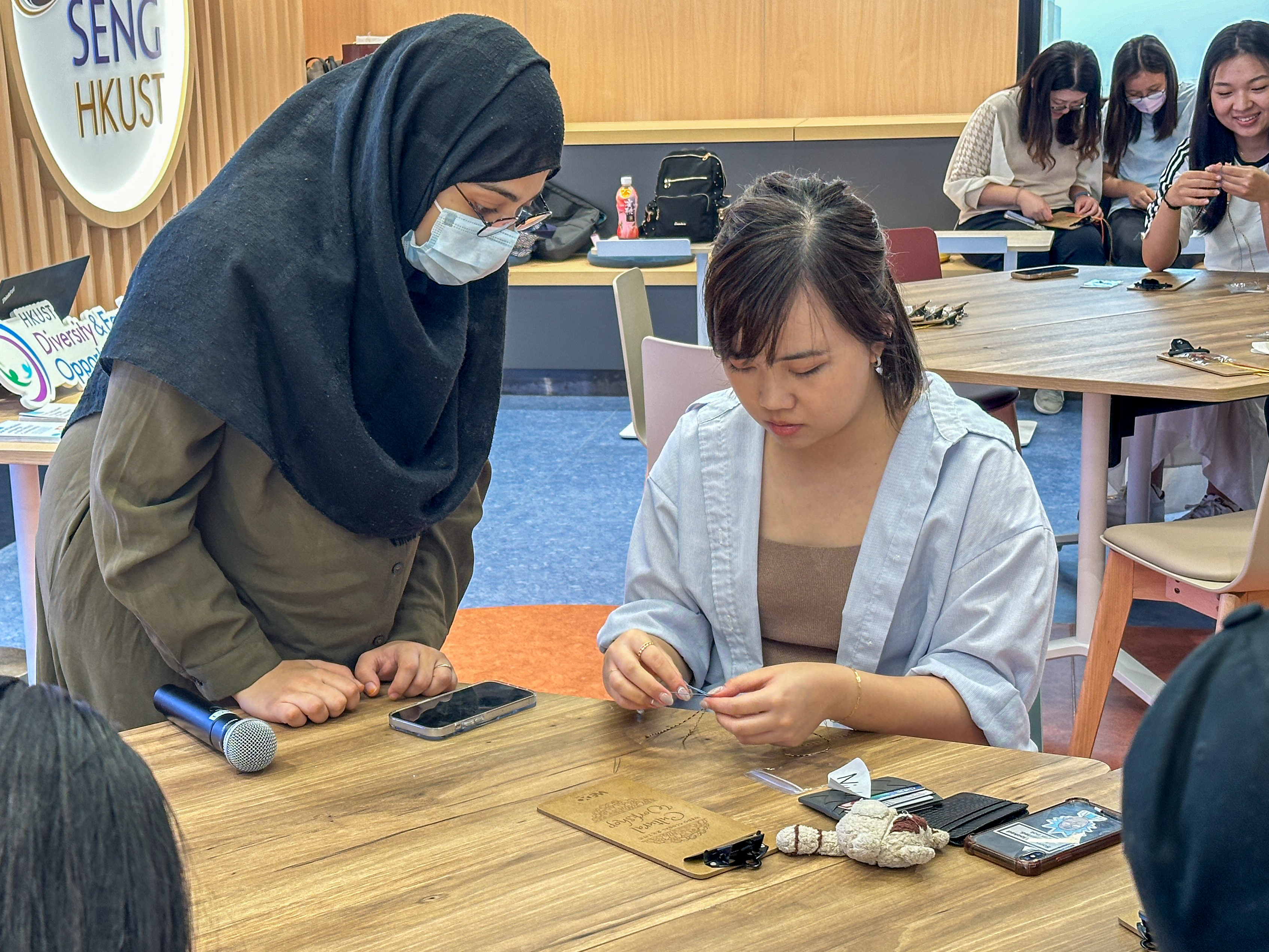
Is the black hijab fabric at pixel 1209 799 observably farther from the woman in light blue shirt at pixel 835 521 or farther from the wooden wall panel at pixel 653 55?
the wooden wall panel at pixel 653 55

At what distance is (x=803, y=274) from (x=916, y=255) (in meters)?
3.14

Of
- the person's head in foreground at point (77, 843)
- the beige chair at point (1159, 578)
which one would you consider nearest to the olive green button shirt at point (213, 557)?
the person's head in foreground at point (77, 843)

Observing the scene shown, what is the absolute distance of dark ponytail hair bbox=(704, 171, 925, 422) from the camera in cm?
155

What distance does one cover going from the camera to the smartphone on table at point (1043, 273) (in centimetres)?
430

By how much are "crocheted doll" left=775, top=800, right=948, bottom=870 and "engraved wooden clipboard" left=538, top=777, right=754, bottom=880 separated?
5 cm

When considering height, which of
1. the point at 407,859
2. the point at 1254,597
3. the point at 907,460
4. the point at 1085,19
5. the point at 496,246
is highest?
the point at 1085,19

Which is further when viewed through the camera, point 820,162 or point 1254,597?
point 820,162

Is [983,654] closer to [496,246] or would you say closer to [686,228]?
[496,246]

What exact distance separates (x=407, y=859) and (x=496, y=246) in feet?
2.53

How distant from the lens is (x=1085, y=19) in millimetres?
6906

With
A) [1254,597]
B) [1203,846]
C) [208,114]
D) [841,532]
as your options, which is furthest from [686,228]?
[1203,846]

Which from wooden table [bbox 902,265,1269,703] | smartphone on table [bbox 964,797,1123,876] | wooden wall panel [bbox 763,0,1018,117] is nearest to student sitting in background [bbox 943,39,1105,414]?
wooden wall panel [bbox 763,0,1018,117]

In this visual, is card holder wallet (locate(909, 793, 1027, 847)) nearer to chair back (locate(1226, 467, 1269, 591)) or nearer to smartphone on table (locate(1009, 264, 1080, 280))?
chair back (locate(1226, 467, 1269, 591))

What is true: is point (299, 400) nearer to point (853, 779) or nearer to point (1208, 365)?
point (853, 779)
